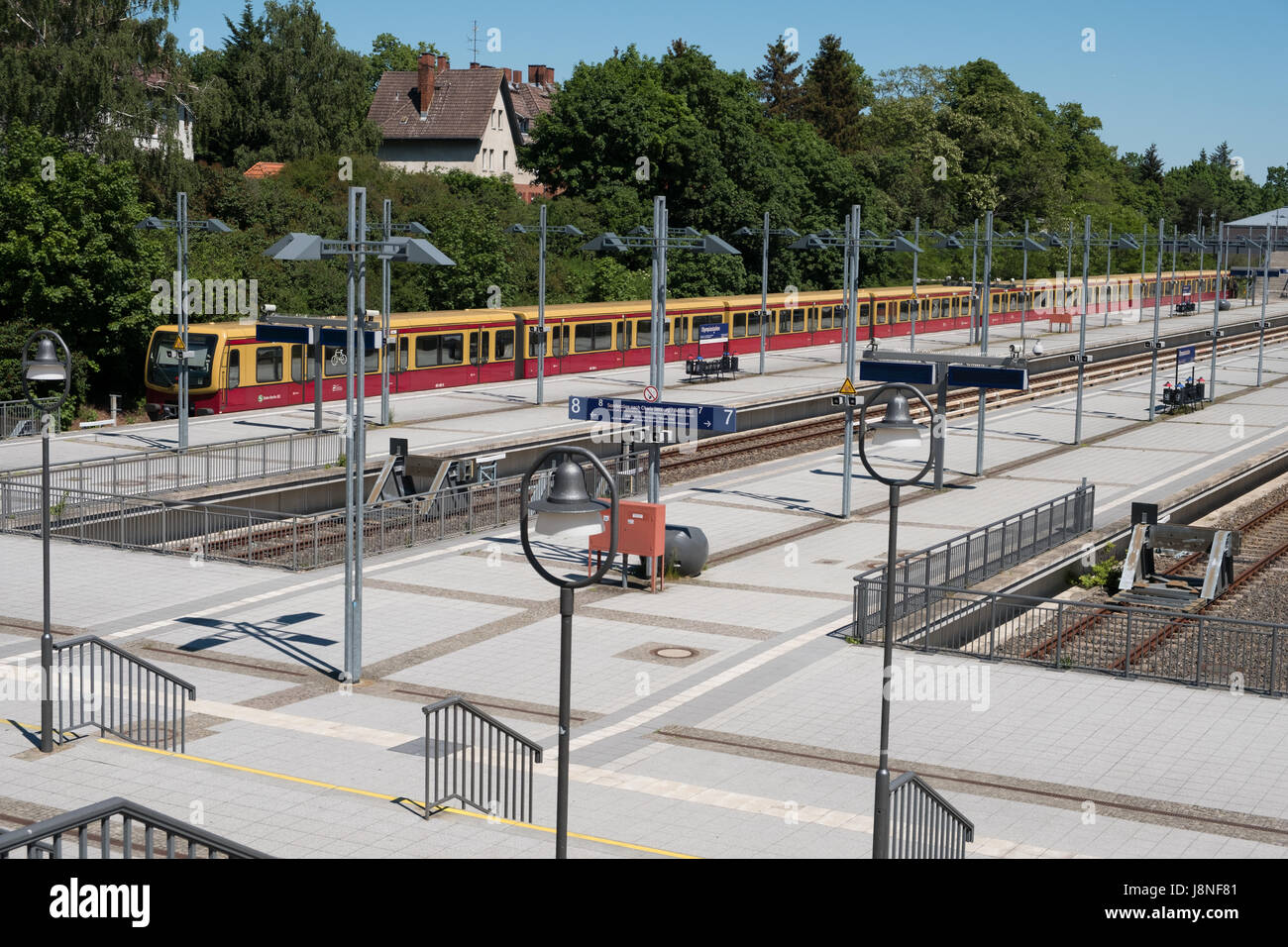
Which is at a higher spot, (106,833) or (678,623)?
(106,833)

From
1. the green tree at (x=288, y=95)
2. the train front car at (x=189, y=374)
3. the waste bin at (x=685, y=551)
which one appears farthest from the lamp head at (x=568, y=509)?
the green tree at (x=288, y=95)

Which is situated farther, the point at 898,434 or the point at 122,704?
the point at 122,704

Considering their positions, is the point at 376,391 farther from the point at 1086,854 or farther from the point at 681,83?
the point at 681,83

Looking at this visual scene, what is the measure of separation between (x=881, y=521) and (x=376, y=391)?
66.9 feet

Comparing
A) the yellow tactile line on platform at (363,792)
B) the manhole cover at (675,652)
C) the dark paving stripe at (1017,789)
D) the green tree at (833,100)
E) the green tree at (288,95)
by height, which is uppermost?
the green tree at (833,100)

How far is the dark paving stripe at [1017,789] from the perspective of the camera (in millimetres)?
13523

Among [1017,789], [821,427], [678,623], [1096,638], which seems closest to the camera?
[1017,789]

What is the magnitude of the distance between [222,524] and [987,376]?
1484cm

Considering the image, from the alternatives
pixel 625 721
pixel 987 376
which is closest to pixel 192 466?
pixel 987 376

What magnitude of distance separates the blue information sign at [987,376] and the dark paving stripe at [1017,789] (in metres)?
14.9

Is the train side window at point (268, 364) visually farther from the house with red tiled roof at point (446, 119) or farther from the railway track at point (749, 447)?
the house with red tiled roof at point (446, 119)

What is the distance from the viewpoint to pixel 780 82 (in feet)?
396

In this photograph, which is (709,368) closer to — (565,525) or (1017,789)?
(1017,789)

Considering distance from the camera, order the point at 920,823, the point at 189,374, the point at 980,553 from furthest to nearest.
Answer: the point at 189,374, the point at 980,553, the point at 920,823
